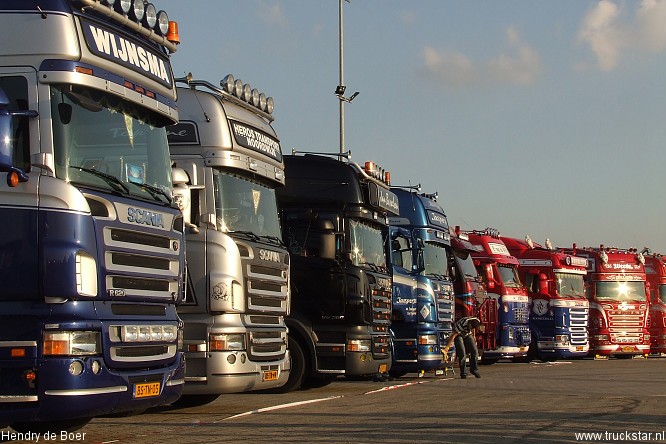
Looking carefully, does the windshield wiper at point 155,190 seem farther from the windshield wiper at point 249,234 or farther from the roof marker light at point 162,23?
the windshield wiper at point 249,234

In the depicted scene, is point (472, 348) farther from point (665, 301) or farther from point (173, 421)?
point (665, 301)

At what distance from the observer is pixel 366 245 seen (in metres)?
19.1

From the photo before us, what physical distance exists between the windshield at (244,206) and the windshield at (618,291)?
24277 millimetres

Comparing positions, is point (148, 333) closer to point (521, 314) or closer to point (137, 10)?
point (137, 10)

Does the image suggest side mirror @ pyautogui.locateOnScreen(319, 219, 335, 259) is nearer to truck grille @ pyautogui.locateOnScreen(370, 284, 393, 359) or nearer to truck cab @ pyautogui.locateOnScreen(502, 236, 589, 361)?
truck grille @ pyautogui.locateOnScreen(370, 284, 393, 359)

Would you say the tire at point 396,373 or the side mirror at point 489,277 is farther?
the side mirror at point 489,277

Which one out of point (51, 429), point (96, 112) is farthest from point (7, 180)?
point (51, 429)

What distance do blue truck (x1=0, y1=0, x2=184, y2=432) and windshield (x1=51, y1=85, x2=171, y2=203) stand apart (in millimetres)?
13

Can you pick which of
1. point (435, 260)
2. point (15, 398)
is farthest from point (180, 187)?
point (435, 260)

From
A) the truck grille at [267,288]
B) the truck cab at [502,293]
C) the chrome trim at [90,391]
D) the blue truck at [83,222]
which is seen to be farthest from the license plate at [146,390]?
the truck cab at [502,293]

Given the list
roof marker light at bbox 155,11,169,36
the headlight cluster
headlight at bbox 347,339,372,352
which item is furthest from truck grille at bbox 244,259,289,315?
roof marker light at bbox 155,11,169,36

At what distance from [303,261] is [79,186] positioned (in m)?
8.38

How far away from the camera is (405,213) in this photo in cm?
2403

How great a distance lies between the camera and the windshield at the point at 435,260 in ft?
77.5
